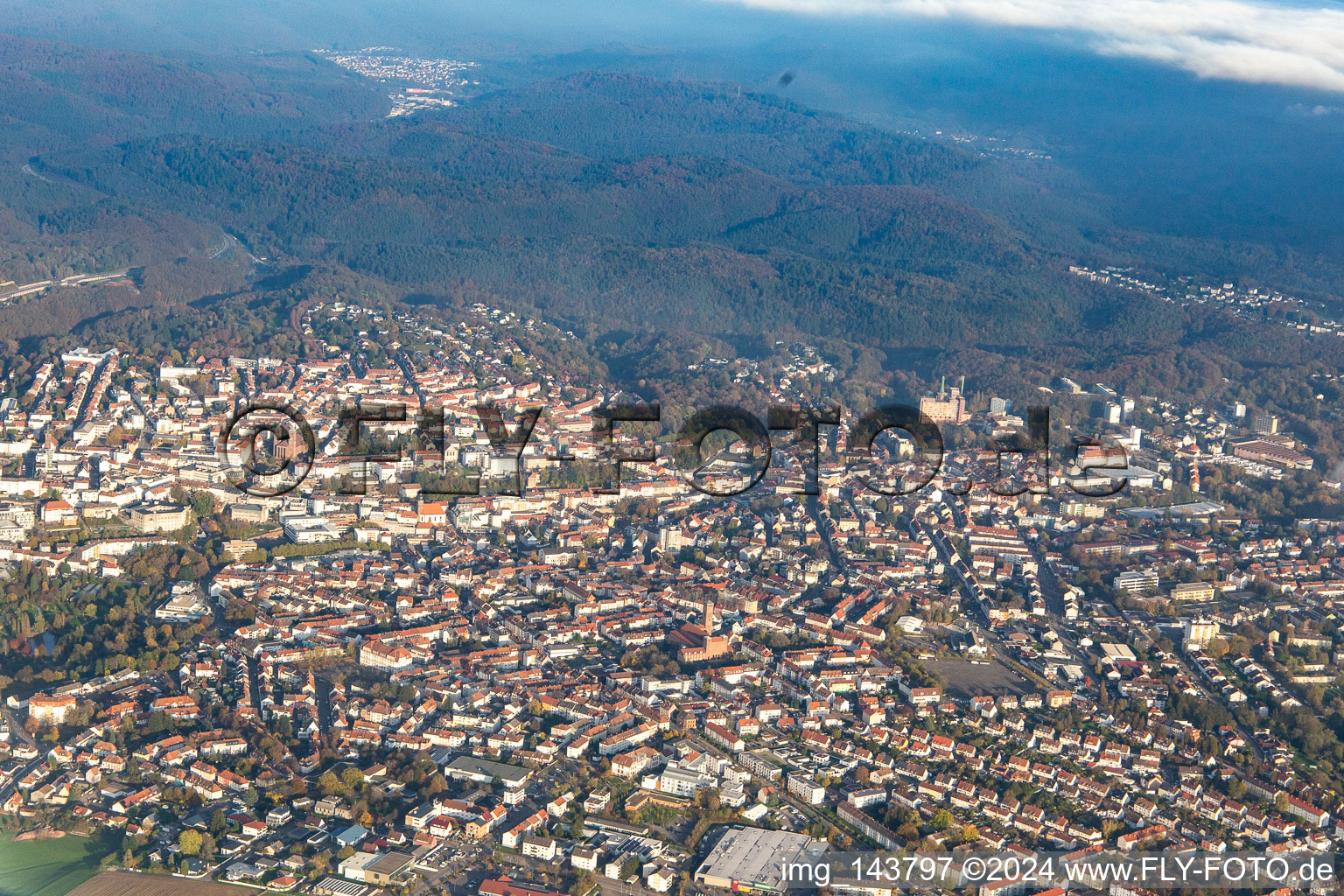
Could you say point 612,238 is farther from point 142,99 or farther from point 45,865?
point 45,865

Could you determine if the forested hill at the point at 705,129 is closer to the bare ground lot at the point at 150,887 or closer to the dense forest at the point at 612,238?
the dense forest at the point at 612,238

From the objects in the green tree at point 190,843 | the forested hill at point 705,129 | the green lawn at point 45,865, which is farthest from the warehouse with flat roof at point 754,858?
the forested hill at point 705,129

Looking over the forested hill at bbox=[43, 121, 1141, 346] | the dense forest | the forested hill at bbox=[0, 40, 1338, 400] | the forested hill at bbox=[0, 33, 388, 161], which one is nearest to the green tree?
the dense forest

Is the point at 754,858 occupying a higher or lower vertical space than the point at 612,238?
lower

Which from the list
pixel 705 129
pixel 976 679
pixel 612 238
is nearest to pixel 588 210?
pixel 612 238

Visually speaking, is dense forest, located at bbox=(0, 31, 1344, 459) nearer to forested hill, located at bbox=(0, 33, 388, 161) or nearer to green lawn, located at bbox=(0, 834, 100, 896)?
forested hill, located at bbox=(0, 33, 388, 161)

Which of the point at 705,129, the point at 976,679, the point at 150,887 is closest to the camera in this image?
the point at 150,887

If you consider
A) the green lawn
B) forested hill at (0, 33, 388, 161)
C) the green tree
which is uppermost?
forested hill at (0, 33, 388, 161)
